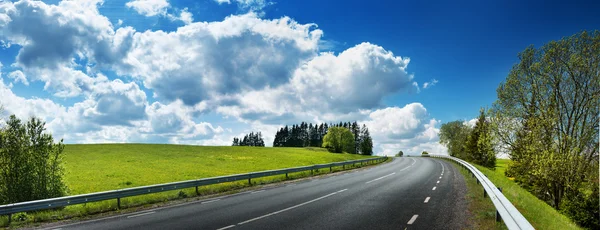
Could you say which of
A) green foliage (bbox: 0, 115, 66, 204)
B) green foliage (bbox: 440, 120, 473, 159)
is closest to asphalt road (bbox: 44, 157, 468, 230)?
green foliage (bbox: 0, 115, 66, 204)

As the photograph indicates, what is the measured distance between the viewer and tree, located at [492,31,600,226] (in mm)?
22625

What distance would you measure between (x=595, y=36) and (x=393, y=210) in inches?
841

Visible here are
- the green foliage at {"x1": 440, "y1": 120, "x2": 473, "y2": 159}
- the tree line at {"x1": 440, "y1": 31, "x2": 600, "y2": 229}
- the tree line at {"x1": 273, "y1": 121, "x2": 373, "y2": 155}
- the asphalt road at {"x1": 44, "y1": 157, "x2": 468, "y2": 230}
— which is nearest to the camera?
the asphalt road at {"x1": 44, "y1": 157, "x2": 468, "y2": 230}

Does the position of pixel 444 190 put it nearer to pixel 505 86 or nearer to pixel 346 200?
pixel 346 200

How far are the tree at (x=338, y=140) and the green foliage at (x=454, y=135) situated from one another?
29.1 meters

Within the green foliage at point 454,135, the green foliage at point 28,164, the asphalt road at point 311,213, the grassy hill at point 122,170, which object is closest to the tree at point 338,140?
the green foliage at point 454,135

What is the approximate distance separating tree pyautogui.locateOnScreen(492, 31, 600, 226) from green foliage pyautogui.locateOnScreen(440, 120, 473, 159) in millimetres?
55214

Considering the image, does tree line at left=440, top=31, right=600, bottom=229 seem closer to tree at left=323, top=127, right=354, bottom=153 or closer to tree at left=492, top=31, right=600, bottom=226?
tree at left=492, top=31, right=600, bottom=226

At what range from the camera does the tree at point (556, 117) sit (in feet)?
74.2

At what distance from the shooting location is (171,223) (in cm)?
1074

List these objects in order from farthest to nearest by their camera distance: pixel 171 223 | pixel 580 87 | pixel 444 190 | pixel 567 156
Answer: pixel 580 87
pixel 567 156
pixel 444 190
pixel 171 223

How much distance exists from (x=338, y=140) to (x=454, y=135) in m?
32.4

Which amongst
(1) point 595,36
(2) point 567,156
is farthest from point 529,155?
(1) point 595,36


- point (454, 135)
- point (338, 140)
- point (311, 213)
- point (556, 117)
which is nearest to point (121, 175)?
point (311, 213)
